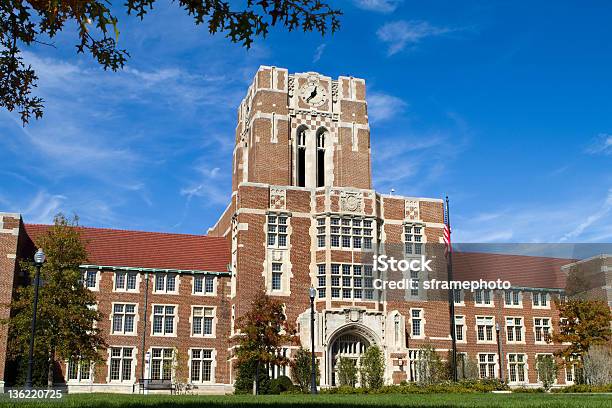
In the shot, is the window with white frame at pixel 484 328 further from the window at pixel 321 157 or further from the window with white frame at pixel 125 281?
the window with white frame at pixel 125 281

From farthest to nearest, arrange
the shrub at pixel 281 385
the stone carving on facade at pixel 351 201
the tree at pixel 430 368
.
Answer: the stone carving on facade at pixel 351 201
the tree at pixel 430 368
the shrub at pixel 281 385

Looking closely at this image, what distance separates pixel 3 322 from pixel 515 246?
43146 mm

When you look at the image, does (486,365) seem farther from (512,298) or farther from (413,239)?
(413,239)

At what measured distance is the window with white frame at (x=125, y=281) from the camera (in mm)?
47938

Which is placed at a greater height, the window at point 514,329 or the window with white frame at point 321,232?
the window with white frame at point 321,232

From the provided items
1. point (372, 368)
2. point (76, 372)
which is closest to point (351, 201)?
point (372, 368)

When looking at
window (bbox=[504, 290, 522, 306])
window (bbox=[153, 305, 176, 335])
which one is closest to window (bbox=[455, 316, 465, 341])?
window (bbox=[504, 290, 522, 306])

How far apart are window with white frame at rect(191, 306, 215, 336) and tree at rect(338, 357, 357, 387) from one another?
1024 cm

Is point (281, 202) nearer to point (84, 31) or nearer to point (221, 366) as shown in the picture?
point (221, 366)

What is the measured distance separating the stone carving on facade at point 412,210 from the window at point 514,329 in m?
13.0

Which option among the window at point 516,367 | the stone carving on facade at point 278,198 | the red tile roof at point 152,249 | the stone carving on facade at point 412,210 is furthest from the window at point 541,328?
the red tile roof at point 152,249

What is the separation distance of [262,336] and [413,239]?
55.3ft

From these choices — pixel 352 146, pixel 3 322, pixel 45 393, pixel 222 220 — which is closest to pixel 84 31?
pixel 45 393

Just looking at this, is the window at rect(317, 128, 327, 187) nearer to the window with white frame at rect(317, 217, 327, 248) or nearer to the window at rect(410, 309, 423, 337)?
the window with white frame at rect(317, 217, 327, 248)
